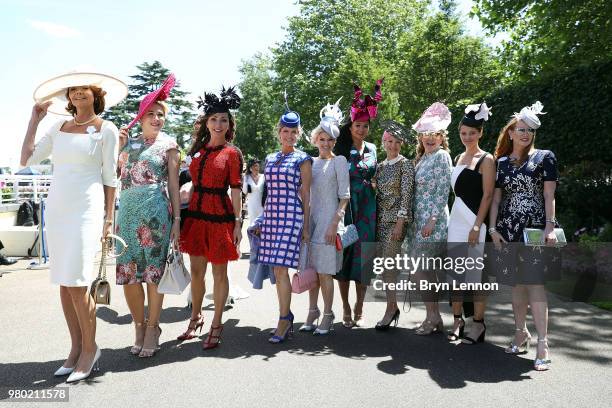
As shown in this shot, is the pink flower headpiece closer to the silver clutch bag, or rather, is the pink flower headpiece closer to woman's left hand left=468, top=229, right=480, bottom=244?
woman's left hand left=468, top=229, right=480, bottom=244

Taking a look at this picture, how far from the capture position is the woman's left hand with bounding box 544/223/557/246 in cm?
433

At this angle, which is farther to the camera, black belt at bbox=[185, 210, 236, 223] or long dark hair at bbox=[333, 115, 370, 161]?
long dark hair at bbox=[333, 115, 370, 161]

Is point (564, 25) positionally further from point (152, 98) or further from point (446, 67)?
point (152, 98)

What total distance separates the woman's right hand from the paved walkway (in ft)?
6.62

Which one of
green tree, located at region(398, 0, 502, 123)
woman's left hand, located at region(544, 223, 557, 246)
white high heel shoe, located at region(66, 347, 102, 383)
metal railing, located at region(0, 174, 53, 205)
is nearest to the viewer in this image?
white high heel shoe, located at region(66, 347, 102, 383)

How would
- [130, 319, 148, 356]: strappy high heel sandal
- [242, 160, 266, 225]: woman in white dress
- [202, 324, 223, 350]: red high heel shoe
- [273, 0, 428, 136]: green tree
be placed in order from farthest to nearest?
[273, 0, 428, 136]: green tree
[242, 160, 266, 225]: woman in white dress
[202, 324, 223, 350]: red high heel shoe
[130, 319, 148, 356]: strappy high heel sandal

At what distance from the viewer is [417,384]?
155 inches

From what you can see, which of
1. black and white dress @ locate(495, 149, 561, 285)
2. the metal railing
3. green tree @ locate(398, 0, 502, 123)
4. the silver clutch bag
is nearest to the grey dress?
black and white dress @ locate(495, 149, 561, 285)

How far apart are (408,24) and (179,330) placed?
34.6 m

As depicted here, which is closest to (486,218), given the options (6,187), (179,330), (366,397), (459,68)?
(366,397)

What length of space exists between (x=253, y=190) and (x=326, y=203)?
3538 millimetres

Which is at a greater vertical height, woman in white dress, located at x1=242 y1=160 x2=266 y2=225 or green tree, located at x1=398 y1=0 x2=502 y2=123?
green tree, located at x1=398 y1=0 x2=502 y2=123

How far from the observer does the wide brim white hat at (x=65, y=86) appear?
4.09 m

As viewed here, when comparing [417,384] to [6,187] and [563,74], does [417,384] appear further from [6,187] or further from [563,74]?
[6,187]
